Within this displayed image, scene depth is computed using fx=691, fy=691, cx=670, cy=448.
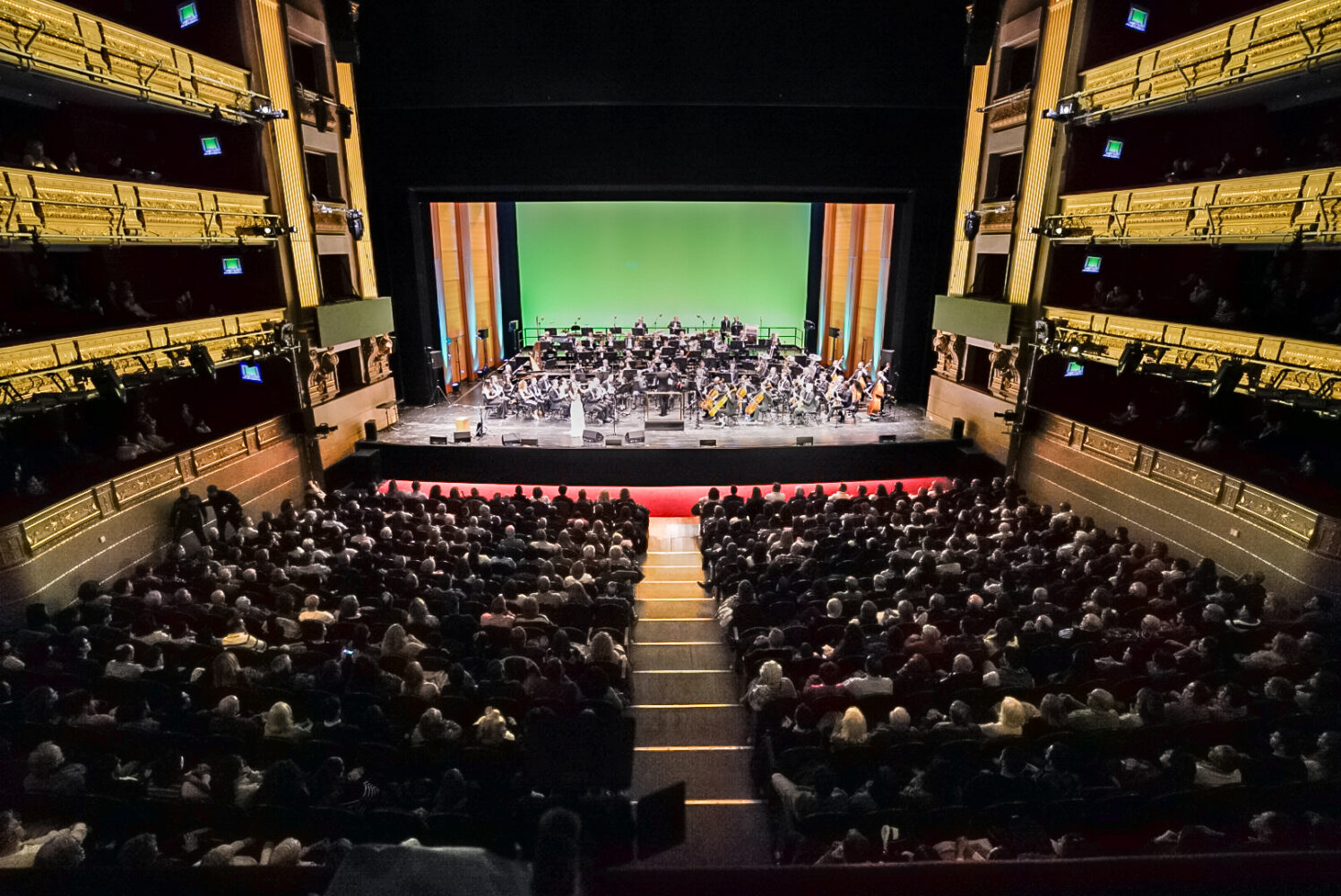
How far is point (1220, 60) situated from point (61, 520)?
17.4 metres

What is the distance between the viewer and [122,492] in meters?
10.1

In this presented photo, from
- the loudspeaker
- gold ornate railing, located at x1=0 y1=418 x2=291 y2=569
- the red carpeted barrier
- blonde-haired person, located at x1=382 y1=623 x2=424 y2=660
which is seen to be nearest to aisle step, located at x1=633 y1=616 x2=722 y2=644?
blonde-haired person, located at x1=382 y1=623 x2=424 y2=660

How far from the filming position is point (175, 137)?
40.7 ft

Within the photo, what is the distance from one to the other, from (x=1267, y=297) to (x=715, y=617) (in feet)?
31.2

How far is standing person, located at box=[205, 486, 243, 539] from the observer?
429 inches

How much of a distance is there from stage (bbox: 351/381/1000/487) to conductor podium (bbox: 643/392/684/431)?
0.90 ft

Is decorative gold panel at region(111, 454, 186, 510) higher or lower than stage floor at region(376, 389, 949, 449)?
higher

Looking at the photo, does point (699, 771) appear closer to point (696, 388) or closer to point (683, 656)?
point (683, 656)

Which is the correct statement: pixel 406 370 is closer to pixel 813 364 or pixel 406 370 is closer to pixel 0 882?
pixel 813 364

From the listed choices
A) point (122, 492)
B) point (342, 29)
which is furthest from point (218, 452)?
point (342, 29)

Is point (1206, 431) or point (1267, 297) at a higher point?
point (1267, 297)

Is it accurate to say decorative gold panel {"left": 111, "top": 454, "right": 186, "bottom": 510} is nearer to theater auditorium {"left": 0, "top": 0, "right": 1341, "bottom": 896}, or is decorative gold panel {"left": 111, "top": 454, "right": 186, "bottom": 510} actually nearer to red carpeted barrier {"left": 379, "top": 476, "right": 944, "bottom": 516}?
theater auditorium {"left": 0, "top": 0, "right": 1341, "bottom": 896}

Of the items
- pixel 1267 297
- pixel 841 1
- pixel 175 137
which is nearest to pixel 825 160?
pixel 841 1

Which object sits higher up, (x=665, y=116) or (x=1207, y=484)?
(x=665, y=116)
